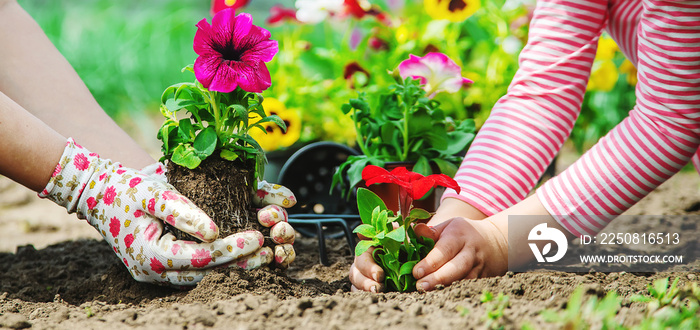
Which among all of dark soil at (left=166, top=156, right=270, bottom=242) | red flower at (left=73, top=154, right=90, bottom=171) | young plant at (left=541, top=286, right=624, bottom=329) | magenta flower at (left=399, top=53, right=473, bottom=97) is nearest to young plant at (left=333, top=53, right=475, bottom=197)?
magenta flower at (left=399, top=53, right=473, bottom=97)

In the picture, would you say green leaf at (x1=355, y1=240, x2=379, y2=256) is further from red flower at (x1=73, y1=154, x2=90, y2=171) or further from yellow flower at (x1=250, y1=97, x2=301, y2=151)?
yellow flower at (x1=250, y1=97, x2=301, y2=151)

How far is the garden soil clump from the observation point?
0.80 meters

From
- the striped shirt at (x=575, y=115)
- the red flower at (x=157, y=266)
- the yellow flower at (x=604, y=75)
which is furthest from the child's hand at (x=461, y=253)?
the yellow flower at (x=604, y=75)

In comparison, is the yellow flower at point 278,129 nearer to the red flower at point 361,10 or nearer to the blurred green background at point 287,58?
the blurred green background at point 287,58

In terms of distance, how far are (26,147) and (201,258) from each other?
0.40 meters

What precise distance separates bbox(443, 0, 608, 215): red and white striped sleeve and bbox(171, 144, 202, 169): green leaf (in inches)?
22.0

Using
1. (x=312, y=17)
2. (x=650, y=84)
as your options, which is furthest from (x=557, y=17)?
(x=312, y=17)

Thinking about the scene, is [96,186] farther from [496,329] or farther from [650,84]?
[650,84]

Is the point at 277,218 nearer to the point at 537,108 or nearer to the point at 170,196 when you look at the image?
the point at 170,196

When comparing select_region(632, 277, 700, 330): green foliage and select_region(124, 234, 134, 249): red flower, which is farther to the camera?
select_region(124, 234, 134, 249): red flower

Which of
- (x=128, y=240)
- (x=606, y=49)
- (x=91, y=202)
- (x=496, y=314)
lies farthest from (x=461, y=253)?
(x=606, y=49)

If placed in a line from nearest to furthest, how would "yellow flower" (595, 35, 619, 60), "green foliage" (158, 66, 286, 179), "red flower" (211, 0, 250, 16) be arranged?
"green foliage" (158, 66, 286, 179), "red flower" (211, 0, 250, 16), "yellow flower" (595, 35, 619, 60)

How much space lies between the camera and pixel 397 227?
3.50ft

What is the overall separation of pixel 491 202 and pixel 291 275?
20.3 inches
